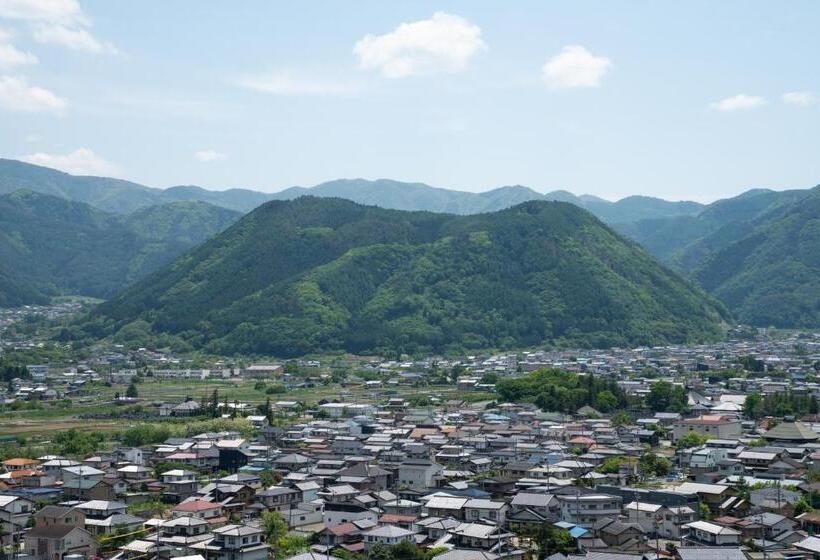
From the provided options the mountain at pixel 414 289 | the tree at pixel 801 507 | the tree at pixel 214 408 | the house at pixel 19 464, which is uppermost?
the mountain at pixel 414 289

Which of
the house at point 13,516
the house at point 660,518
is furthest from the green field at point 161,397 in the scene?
the house at point 660,518

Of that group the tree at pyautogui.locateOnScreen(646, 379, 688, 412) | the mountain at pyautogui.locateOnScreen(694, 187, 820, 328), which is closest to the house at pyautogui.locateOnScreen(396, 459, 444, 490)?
the tree at pyautogui.locateOnScreen(646, 379, 688, 412)

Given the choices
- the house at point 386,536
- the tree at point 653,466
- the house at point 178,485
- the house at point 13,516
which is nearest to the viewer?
the house at point 386,536

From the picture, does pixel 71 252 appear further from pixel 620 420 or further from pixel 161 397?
pixel 620 420

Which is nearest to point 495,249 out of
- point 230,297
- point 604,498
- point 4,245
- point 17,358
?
point 230,297

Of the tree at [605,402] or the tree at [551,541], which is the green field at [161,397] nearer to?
the tree at [605,402]

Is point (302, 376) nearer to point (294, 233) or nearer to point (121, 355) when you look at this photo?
point (121, 355)

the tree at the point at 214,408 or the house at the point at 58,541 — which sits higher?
the tree at the point at 214,408

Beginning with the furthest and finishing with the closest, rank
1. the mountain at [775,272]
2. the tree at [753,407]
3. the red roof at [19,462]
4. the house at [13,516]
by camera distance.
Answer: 1. the mountain at [775,272]
2. the tree at [753,407]
3. the red roof at [19,462]
4. the house at [13,516]

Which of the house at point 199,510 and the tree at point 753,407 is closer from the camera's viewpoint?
the house at point 199,510
